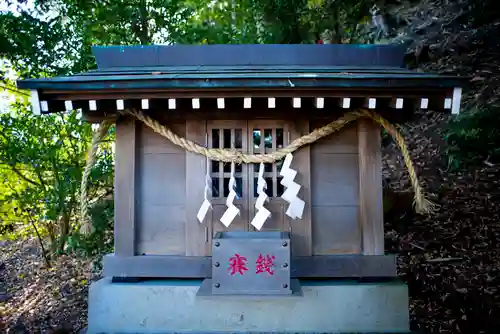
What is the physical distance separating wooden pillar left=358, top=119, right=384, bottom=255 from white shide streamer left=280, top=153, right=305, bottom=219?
1.84ft

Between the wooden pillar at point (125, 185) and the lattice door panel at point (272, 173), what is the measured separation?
3.42ft

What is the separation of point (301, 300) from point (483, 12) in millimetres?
8981

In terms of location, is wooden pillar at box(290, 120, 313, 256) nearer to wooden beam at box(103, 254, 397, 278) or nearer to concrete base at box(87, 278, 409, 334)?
wooden beam at box(103, 254, 397, 278)

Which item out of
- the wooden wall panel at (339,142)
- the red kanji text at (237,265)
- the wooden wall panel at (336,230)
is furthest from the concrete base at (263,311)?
the wooden wall panel at (339,142)

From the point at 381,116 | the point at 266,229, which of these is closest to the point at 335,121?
the point at 381,116

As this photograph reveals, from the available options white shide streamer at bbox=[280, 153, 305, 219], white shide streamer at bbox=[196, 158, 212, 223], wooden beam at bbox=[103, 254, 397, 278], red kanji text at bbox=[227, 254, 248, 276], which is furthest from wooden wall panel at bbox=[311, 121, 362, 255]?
white shide streamer at bbox=[196, 158, 212, 223]

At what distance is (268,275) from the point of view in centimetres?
290

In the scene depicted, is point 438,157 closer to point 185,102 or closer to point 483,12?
point 483,12

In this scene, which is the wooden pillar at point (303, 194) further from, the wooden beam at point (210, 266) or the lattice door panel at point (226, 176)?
the lattice door panel at point (226, 176)

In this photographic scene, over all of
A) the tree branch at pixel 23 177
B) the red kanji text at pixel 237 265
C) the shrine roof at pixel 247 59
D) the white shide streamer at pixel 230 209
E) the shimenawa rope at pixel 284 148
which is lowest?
the red kanji text at pixel 237 265

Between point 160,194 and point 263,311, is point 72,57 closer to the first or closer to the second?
point 160,194

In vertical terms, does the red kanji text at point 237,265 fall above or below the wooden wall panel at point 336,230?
below

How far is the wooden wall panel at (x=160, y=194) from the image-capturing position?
3.46 m

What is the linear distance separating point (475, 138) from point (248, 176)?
4526 mm
